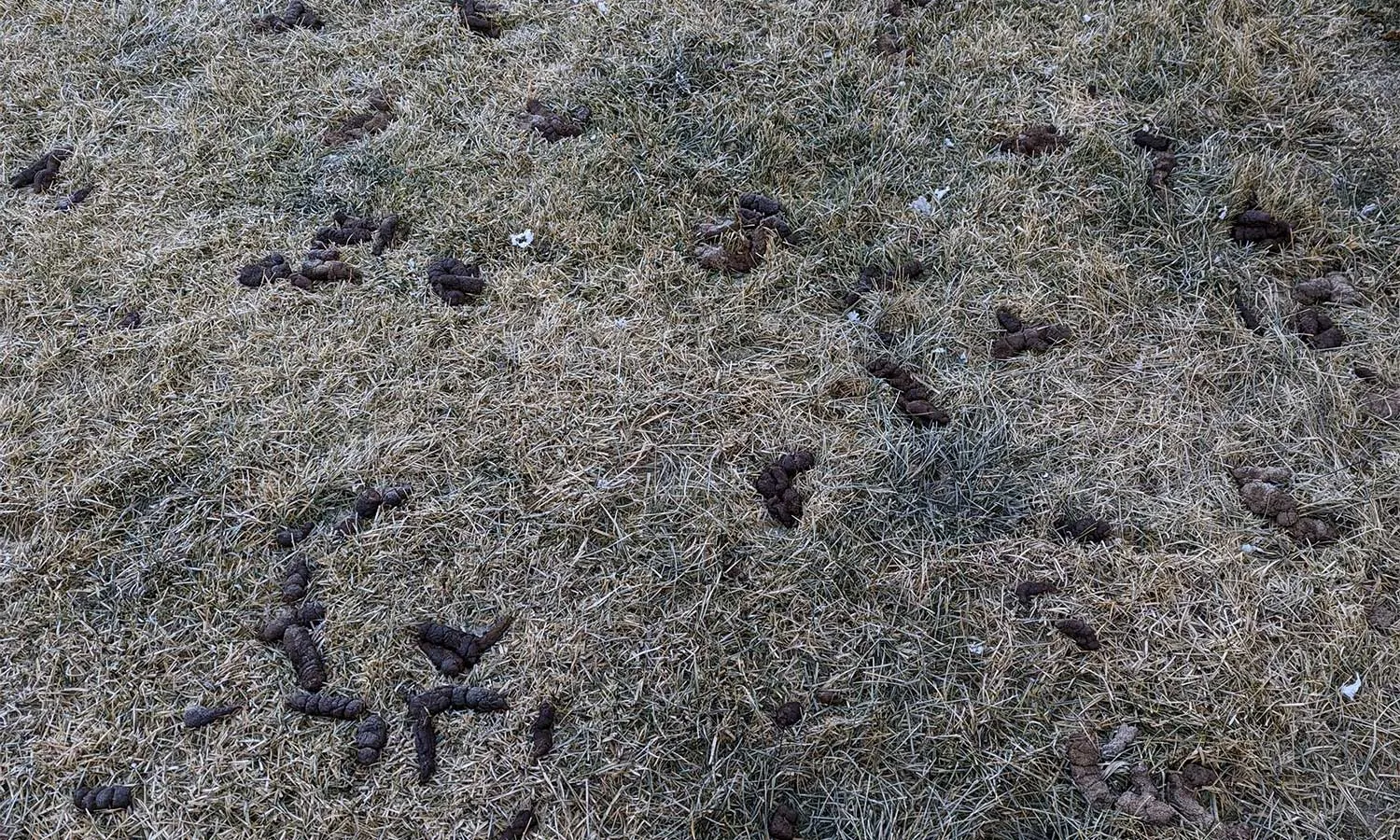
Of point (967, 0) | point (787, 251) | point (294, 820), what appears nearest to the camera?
point (294, 820)

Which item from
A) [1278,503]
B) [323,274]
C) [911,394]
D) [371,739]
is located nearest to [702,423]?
[911,394]

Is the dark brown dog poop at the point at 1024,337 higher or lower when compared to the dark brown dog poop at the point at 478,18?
lower

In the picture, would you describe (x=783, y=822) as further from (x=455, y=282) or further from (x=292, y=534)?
(x=455, y=282)

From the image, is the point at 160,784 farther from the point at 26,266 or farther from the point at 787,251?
the point at 787,251

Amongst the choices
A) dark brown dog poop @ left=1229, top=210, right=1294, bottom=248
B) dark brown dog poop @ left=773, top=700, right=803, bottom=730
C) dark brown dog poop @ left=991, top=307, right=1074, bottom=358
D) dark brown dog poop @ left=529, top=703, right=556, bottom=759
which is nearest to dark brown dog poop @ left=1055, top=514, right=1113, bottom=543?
dark brown dog poop @ left=991, top=307, right=1074, bottom=358

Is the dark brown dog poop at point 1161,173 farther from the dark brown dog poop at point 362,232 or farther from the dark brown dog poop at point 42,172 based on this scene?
the dark brown dog poop at point 42,172

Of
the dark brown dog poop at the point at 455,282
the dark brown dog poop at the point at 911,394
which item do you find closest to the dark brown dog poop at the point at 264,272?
the dark brown dog poop at the point at 455,282

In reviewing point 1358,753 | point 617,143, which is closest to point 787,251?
point 617,143
